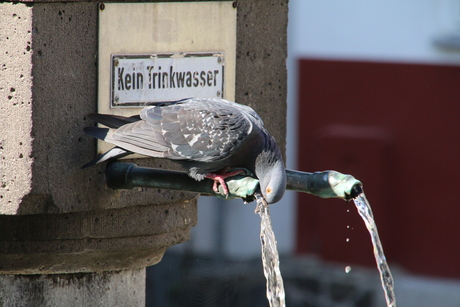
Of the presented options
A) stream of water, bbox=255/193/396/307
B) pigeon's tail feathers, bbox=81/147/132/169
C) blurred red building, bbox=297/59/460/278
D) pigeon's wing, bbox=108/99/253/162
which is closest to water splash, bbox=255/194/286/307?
stream of water, bbox=255/193/396/307

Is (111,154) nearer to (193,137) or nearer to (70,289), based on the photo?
(193,137)

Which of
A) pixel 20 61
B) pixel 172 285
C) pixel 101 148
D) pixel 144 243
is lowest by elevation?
pixel 172 285

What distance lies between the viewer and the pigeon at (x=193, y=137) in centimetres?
276

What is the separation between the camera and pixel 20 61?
8.58 feet

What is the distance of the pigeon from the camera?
109 inches

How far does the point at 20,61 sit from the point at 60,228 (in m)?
0.63

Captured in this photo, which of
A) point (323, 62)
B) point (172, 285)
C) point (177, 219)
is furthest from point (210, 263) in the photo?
point (177, 219)

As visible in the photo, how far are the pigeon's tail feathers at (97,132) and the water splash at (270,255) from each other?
23.4 inches

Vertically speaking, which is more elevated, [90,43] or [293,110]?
[90,43]

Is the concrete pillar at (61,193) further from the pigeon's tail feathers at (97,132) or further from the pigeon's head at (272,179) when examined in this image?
the pigeon's head at (272,179)

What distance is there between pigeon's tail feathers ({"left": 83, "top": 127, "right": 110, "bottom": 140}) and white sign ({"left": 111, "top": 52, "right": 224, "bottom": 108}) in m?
0.14

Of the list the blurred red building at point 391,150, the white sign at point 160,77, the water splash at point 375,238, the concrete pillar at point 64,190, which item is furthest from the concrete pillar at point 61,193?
the blurred red building at point 391,150

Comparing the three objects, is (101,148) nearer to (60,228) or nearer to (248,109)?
(60,228)

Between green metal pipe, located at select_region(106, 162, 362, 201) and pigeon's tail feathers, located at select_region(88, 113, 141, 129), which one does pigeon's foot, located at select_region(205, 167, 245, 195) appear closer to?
green metal pipe, located at select_region(106, 162, 362, 201)
